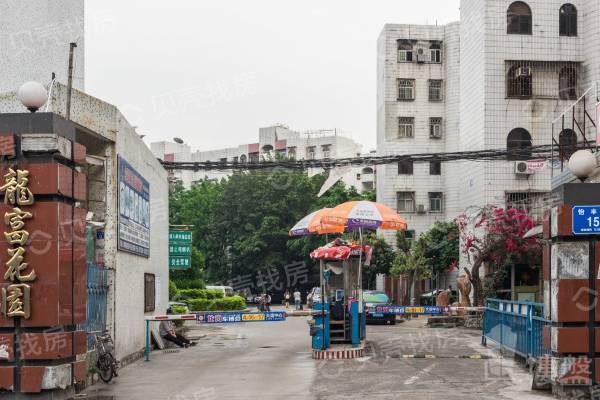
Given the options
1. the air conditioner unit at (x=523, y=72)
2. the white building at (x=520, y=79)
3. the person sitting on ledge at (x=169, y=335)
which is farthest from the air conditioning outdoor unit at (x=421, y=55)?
the person sitting on ledge at (x=169, y=335)

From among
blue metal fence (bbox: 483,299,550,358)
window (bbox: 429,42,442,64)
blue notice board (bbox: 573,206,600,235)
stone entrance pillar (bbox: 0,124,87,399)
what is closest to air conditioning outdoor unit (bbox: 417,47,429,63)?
window (bbox: 429,42,442,64)

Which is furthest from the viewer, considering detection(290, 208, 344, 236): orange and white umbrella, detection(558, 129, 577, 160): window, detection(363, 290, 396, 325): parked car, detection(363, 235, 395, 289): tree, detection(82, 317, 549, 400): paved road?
detection(363, 235, 395, 289): tree

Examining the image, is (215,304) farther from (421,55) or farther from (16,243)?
(16,243)

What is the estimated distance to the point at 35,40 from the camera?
62.6 ft

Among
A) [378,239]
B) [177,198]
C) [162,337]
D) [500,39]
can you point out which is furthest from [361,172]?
[162,337]

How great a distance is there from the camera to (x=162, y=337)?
901 inches

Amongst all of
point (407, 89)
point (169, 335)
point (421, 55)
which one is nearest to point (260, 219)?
point (407, 89)

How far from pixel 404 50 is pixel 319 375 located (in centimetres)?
3448

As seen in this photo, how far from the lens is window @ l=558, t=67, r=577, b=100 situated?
118 feet

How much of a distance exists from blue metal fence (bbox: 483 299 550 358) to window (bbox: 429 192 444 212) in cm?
2582

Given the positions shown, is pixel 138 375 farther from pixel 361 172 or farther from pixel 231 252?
pixel 361 172

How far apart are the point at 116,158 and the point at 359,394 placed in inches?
284

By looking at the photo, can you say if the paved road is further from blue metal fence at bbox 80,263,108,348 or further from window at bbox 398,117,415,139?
window at bbox 398,117,415,139

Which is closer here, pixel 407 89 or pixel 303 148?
pixel 407 89
